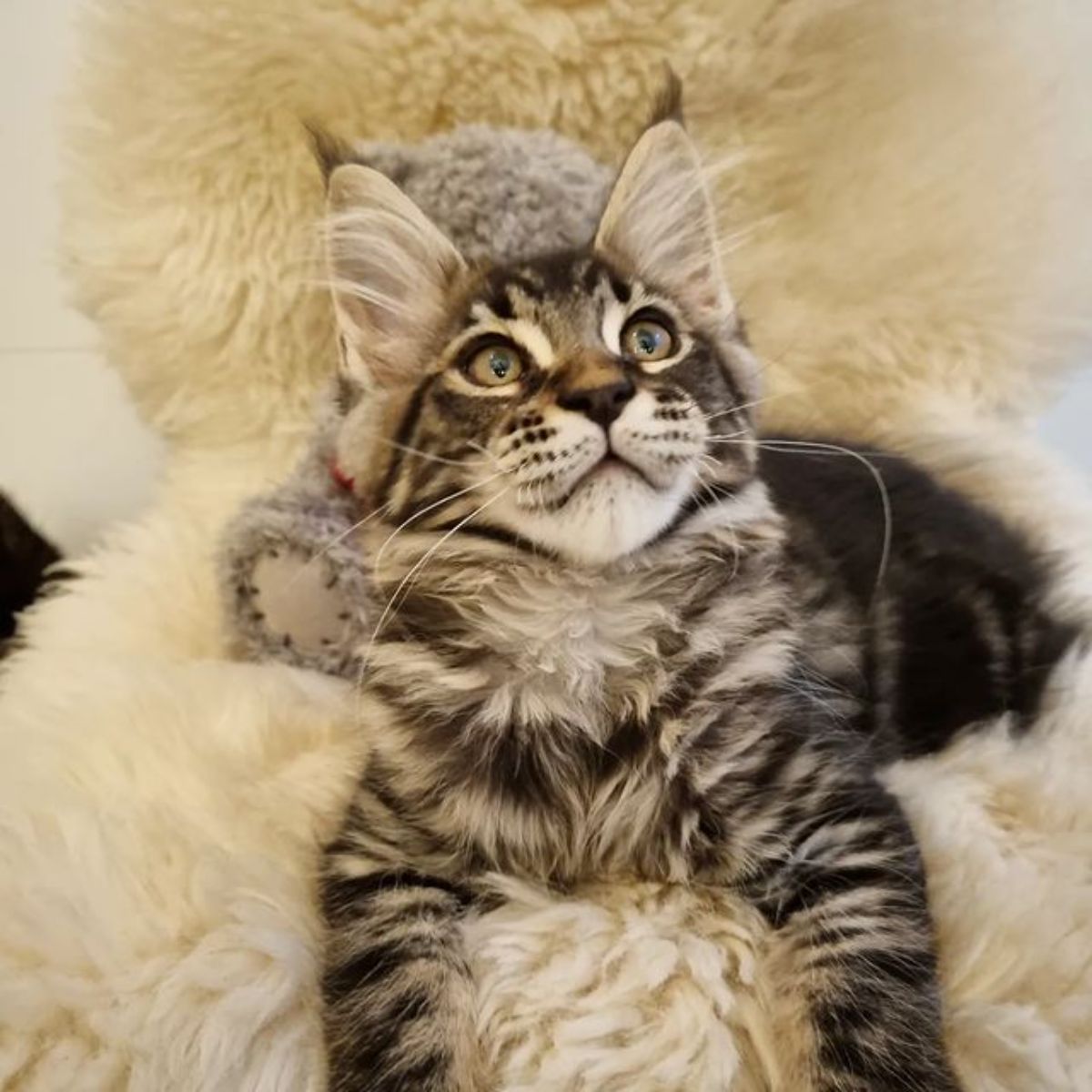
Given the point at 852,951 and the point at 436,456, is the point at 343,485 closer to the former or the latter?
the point at 436,456

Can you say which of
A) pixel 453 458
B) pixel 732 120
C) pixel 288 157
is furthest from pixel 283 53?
pixel 453 458

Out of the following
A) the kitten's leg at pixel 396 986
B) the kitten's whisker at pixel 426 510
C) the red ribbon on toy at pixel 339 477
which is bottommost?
the kitten's leg at pixel 396 986

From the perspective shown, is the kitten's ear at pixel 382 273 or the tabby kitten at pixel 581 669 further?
the kitten's ear at pixel 382 273

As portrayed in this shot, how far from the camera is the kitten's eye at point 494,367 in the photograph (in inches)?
30.3

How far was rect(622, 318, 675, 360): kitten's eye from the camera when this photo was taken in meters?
0.80

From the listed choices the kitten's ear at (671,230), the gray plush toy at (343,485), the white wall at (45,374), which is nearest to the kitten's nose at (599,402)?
the kitten's ear at (671,230)

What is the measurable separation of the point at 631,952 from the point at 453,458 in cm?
34

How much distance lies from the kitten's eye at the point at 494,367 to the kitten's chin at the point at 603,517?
0.34 feet

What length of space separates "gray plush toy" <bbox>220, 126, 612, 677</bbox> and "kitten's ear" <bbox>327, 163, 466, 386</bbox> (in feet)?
0.49

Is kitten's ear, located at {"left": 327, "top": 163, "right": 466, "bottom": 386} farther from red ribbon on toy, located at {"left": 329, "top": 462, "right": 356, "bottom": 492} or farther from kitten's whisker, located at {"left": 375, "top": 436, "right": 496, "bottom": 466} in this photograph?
red ribbon on toy, located at {"left": 329, "top": 462, "right": 356, "bottom": 492}

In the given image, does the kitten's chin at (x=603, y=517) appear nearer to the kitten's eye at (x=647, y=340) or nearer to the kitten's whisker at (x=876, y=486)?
the kitten's eye at (x=647, y=340)

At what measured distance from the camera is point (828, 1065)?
628 millimetres

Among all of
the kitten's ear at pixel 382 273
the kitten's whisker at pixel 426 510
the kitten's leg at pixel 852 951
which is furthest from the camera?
the kitten's ear at pixel 382 273

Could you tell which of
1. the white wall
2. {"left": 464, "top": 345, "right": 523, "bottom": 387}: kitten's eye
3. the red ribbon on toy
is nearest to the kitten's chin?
{"left": 464, "top": 345, "right": 523, "bottom": 387}: kitten's eye
